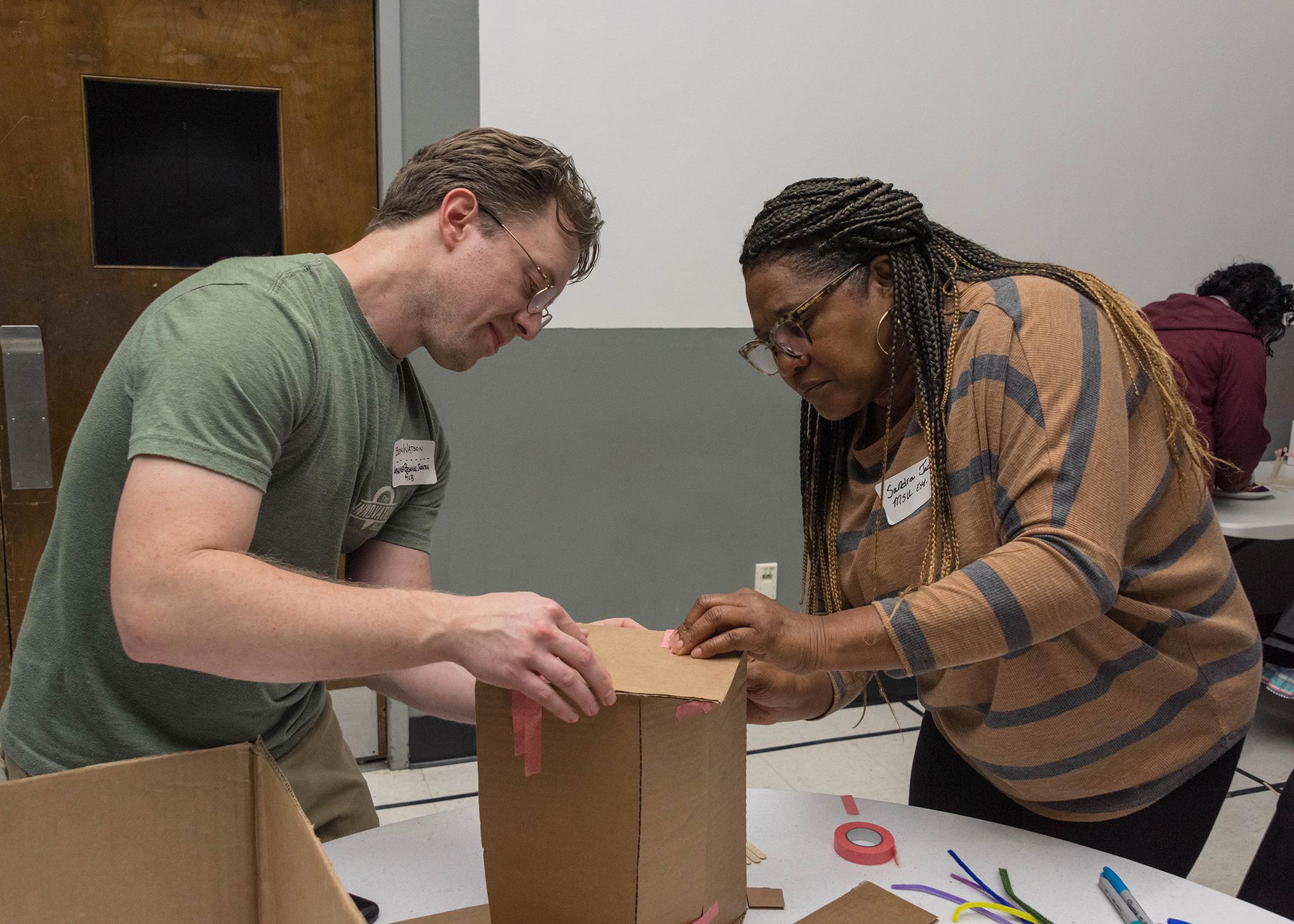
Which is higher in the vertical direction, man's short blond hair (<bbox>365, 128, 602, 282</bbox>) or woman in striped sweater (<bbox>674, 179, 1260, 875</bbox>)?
man's short blond hair (<bbox>365, 128, 602, 282</bbox>)

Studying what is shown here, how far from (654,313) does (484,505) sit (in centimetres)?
74

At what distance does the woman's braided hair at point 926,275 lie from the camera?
1.14m

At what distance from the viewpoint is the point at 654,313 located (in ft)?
9.14

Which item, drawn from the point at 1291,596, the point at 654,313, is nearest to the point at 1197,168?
the point at 1291,596

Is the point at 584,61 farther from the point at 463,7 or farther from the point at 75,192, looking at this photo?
the point at 75,192

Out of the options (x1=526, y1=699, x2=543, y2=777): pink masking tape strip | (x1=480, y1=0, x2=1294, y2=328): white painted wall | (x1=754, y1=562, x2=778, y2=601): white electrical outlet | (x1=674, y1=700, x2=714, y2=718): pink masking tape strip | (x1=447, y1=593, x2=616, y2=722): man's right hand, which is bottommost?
(x1=754, y1=562, x2=778, y2=601): white electrical outlet

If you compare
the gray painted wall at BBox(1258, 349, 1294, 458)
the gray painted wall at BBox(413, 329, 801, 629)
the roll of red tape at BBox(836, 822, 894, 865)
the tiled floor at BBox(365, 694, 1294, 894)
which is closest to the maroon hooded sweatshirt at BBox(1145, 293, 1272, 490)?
the gray painted wall at BBox(1258, 349, 1294, 458)

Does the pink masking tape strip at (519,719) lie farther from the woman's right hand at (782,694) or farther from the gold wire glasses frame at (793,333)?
the gold wire glasses frame at (793,333)

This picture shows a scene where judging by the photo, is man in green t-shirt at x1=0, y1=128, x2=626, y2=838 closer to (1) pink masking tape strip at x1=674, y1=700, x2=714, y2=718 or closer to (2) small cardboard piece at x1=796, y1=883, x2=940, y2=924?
(1) pink masking tape strip at x1=674, y1=700, x2=714, y2=718

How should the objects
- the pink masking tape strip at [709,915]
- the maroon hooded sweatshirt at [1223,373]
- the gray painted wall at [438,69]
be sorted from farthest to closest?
the maroon hooded sweatshirt at [1223,373], the gray painted wall at [438,69], the pink masking tape strip at [709,915]

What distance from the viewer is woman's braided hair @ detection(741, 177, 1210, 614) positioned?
3.75ft

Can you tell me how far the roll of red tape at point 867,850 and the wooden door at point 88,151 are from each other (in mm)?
2007

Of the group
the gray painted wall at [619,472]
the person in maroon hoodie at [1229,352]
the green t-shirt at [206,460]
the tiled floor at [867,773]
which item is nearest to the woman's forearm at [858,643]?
the green t-shirt at [206,460]

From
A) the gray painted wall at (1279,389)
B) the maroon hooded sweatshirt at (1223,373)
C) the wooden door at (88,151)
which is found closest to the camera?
the wooden door at (88,151)
